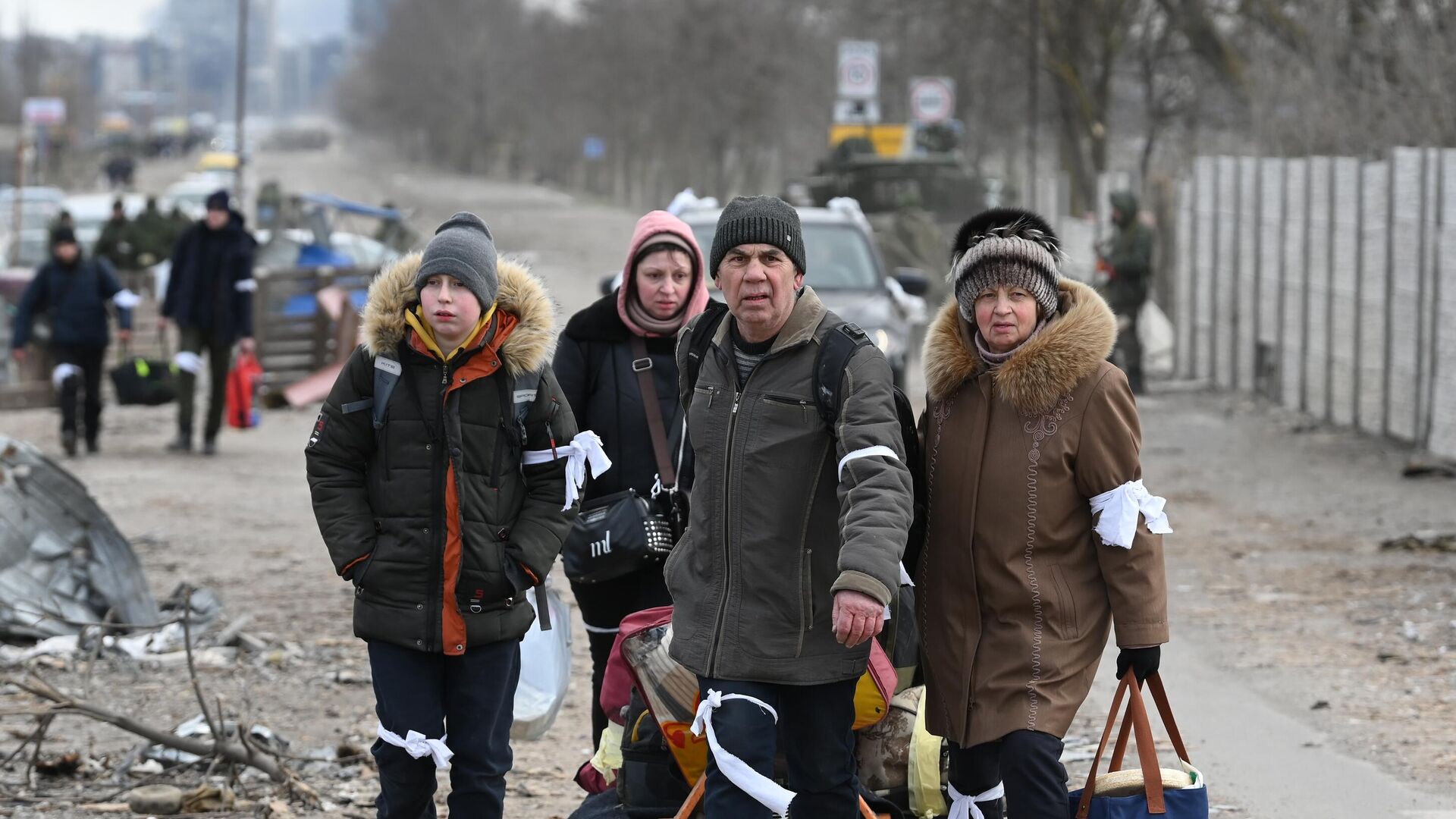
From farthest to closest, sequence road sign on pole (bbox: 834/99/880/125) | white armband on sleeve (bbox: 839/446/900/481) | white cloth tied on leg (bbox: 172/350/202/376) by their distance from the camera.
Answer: road sign on pole (bbox: 834/99/880/125), white cloth tied on leg (bbox: 172/350/202/376), white armband on sleeve (bbox: 839/446/900/481)

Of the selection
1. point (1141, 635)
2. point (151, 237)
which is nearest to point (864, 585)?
point (1141, 635)

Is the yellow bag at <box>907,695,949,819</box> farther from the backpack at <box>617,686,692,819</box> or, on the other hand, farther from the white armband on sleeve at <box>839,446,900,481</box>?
the white armband on sleeve at <box>839,446,900,481</box>

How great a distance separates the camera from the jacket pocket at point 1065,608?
13.4 ft

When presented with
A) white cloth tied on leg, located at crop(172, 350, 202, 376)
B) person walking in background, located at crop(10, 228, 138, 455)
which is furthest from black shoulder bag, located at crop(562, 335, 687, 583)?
person walking in background, located at crop(10, 228, 138, 455)

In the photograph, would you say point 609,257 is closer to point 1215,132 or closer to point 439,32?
point 1215,132

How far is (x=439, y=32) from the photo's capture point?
9644 cm

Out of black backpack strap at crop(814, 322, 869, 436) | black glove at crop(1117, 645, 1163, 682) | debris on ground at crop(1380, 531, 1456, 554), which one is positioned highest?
black backpack strap at crop(814, 322, 869, 436)

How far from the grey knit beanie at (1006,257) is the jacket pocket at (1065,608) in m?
0.60

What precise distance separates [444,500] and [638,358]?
104 cm

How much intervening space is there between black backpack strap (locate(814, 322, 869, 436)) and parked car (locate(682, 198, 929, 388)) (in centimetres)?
825

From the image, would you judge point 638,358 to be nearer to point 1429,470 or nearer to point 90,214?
point 1429,470

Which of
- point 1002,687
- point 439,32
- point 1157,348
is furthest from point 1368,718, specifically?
point 439,32

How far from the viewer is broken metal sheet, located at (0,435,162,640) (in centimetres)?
780

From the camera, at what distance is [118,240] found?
23.3 meters
